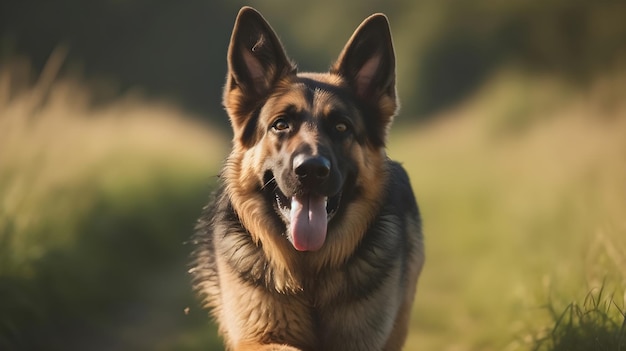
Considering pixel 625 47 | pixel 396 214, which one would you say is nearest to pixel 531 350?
pixel 396 214

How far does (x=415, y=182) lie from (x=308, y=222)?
7.30m

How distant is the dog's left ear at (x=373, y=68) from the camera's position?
4.96 meters

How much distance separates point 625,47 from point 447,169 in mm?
3475

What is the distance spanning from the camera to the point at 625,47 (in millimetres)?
12117

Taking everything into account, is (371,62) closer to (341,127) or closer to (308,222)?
Result: (341,127)

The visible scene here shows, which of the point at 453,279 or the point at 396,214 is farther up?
the point at 453,279

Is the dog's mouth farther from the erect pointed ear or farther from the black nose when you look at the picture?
the erect pointed ear

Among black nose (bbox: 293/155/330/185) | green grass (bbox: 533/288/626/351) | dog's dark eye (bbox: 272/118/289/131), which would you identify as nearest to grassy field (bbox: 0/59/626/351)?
green grass (bbox: 533/288/626/351)

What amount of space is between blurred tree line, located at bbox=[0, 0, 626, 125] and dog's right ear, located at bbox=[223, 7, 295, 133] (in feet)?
23.8

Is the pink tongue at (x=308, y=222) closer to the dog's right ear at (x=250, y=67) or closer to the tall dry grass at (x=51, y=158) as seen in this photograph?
the dog's right ear at (x=250, y=67)

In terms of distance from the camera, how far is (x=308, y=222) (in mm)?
4625

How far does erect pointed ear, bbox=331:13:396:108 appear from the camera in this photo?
4.93 meters

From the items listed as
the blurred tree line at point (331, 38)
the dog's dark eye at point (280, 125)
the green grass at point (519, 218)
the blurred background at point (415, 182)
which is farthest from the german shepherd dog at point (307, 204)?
the blurred tree line at point (331, 38)

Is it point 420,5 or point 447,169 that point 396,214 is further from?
point 420,5
